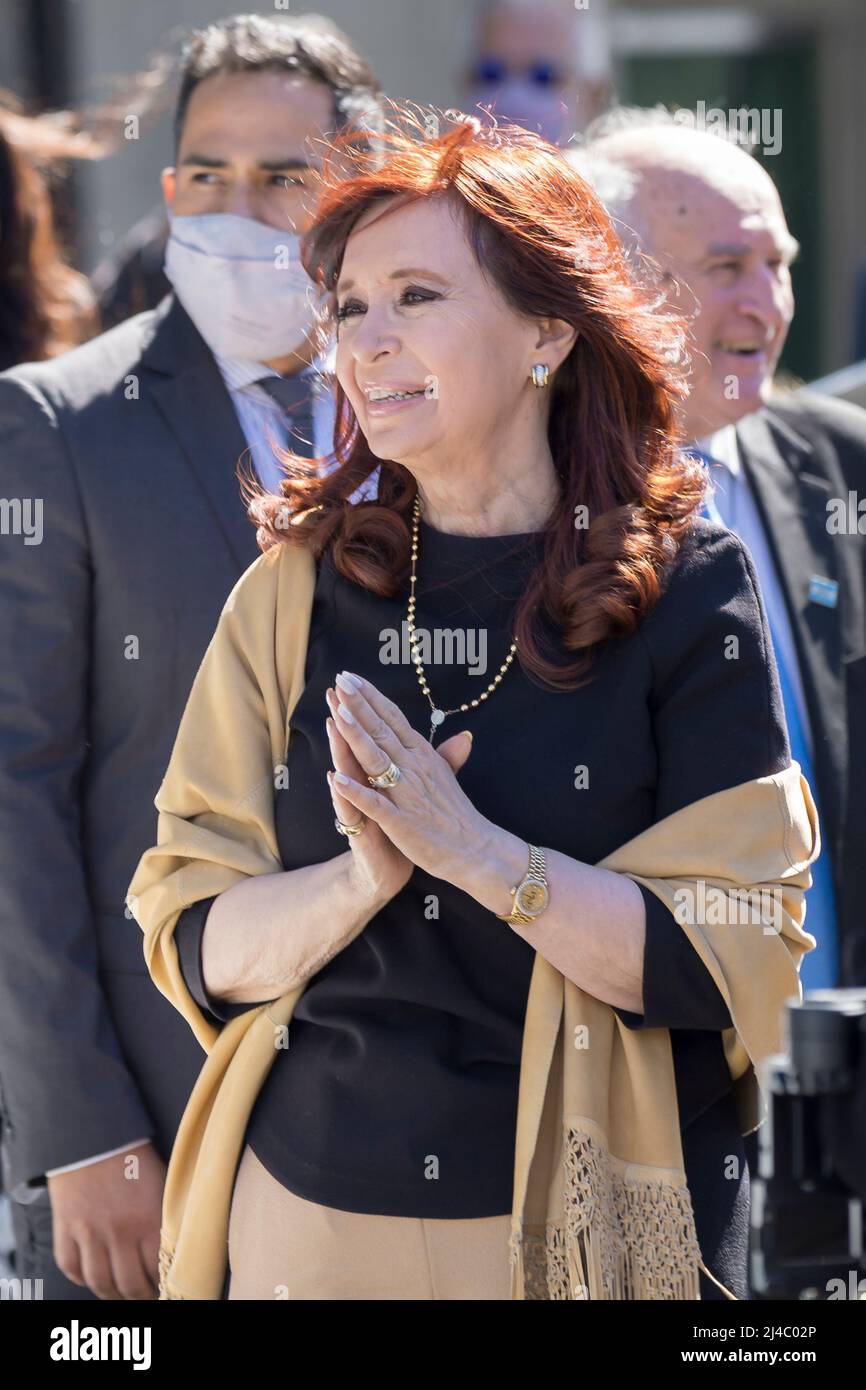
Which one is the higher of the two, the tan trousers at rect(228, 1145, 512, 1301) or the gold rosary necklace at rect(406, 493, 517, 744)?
the gold rosary necklace at rect(406, 493, 517, 744)

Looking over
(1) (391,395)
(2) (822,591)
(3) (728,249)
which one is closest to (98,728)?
(1) (391,395)

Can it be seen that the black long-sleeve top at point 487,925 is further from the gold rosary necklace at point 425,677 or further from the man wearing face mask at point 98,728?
the man wearing face mask at point 98,728

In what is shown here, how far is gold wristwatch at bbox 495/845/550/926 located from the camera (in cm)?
211

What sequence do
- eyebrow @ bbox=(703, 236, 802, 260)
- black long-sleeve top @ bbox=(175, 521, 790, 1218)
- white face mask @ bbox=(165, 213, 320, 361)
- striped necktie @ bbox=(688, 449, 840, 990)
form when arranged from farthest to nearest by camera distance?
eyebrow @ bbox=(703, 236, 802, 260) < white face mask @ bbox=(165, 213, 320, 361) < striped necktie @ bbox=(688, 449, 840, 990) < black long-sleeve top @ bbox=(175, 521, 790, 1218)

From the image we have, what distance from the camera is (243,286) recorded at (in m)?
3.11

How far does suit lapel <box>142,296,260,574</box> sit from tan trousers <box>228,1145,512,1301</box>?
1.14 m

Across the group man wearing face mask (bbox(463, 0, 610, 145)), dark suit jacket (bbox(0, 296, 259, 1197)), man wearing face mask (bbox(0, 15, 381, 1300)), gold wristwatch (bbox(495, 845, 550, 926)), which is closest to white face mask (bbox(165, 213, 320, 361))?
man wearing face mask (bbox(0, 15, 381, 1300))

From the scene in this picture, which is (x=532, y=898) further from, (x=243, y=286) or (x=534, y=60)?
(x=534, y=60)

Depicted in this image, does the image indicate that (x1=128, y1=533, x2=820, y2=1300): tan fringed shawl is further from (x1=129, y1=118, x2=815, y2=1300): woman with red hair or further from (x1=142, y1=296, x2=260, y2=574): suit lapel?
(x1=142, y1=296, x2=260, y2=574): suit lapel

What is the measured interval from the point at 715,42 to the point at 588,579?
7948 millimetres

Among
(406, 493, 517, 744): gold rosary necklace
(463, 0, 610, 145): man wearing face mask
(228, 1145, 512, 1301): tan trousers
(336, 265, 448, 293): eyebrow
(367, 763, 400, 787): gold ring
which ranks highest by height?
(463, 0, 610, 145): man wearing face mask
